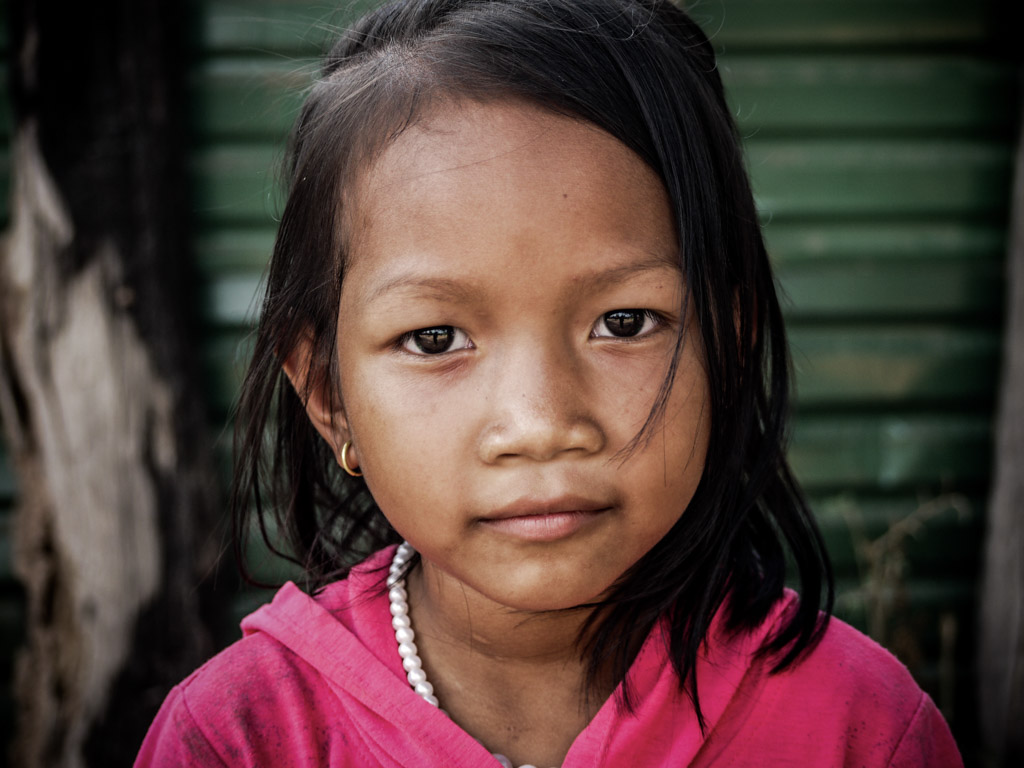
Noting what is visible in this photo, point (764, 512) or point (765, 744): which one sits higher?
point (764, 512)

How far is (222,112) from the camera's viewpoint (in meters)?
2.64

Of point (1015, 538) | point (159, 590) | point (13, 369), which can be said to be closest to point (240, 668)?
point (159, 590)

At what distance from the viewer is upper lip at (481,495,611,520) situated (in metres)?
1.04

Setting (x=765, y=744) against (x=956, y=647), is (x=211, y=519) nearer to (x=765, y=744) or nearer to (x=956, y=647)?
(x=765, y=744)

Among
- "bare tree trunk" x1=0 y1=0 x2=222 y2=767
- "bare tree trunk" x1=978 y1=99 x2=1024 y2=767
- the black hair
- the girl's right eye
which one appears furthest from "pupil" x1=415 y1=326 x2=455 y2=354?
"bare tree trunk" x1=978 y1=99 x2=1024 y2=767

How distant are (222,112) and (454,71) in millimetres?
1735

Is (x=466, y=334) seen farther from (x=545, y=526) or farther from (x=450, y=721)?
(x=450, y=721)

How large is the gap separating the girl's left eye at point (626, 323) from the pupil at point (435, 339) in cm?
18

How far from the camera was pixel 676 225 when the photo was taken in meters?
1.16

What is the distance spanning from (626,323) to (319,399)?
50 centimetres

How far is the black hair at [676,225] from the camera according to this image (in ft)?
3.79

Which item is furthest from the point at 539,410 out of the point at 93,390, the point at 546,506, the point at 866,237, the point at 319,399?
the point at 866,237

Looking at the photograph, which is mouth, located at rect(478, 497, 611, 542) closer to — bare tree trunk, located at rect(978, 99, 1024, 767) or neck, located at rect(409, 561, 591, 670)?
neck, located at rect(409, 561, 591, 670)

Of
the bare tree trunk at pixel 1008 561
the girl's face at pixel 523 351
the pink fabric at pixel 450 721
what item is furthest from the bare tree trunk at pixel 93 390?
the bare tree trunk at pixel 1008 561
